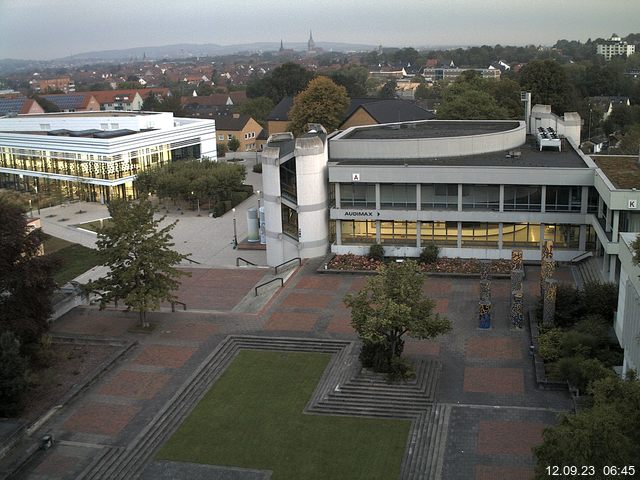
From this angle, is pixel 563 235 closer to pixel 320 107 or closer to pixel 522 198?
pixel 522 198

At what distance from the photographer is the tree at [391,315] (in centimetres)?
2403

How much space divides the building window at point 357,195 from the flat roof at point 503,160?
1485 millimetres

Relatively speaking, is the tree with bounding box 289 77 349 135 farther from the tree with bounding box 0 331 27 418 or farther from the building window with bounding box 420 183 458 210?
the tree with bounding box 0 331 27 418

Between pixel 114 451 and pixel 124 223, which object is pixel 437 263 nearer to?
pixel 124 223

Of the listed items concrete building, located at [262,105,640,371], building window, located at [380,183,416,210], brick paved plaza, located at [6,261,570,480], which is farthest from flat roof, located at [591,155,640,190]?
building window, located at [380,183,416,210]

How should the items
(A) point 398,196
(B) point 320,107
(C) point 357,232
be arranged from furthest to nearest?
(B) point 320,107 < (C) point 357,232 < (A) point 398,196

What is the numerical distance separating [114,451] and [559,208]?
25682 millimetres

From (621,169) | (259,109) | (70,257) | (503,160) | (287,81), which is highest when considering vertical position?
(287,81)

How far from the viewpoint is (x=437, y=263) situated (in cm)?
3753

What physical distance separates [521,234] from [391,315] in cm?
1657

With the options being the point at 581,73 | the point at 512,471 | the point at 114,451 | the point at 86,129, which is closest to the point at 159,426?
the point at 114,451

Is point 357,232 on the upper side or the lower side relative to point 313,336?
upper

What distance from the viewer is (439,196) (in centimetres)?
3850

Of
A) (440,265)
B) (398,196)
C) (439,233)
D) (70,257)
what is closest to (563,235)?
(439,233)
